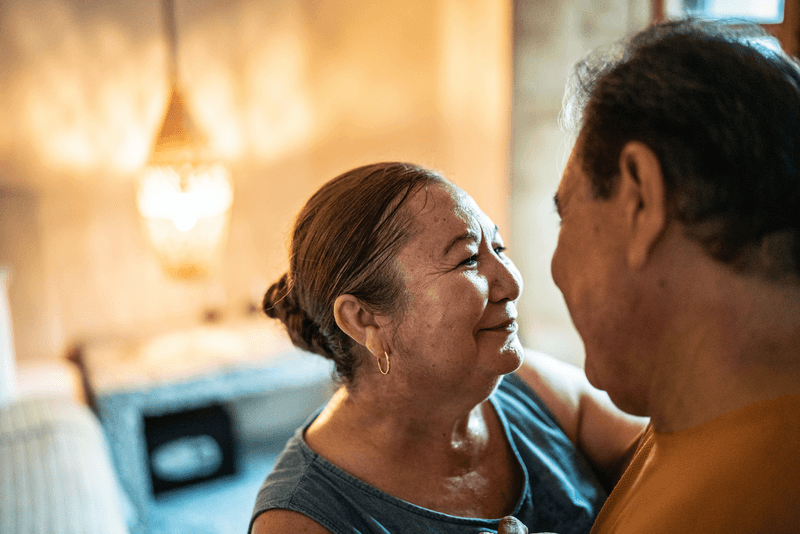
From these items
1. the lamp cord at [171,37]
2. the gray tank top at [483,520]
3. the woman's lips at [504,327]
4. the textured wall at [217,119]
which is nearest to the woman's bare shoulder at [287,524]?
the gray tank top at [483,520]

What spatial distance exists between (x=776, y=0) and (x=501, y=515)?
1852 mm

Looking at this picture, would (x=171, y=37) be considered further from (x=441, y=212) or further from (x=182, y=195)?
(x=441, y=212)

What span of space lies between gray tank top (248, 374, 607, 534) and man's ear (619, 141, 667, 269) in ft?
2.21

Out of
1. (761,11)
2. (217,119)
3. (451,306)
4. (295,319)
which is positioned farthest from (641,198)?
(217,119)

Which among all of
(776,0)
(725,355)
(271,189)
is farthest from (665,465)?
(271,189)

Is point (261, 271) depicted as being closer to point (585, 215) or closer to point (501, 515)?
point (501, 515)

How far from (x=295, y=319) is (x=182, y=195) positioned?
1773 mm

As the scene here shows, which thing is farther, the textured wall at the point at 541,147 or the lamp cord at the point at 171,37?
the lamp cord at the point at 171,37

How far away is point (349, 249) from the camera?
117 centimetres

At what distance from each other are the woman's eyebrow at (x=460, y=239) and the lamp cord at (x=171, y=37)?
241cm

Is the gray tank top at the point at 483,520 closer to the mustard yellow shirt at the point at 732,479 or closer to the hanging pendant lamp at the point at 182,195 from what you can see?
the mustard yellow shirt at the point at 732,479

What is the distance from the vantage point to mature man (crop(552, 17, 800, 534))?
0.56 meters

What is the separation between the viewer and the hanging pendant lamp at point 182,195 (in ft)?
9.34

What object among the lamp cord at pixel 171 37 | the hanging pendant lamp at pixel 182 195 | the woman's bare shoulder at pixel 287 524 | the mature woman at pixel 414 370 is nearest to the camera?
the woman's bare shoulder at pixel 287 524
